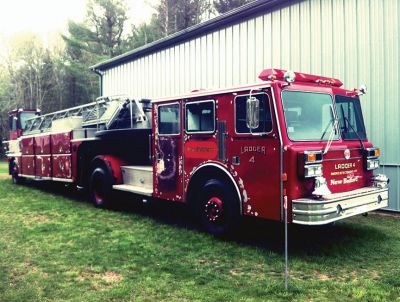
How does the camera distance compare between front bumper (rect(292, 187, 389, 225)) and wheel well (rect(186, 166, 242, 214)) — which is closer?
front bumper (rect(292, 187, 389, 225))

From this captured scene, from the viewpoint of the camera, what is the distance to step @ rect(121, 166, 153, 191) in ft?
26.6

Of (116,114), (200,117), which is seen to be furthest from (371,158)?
(116,114)

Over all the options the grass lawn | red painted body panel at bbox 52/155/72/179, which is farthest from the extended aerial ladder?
the grass lawn

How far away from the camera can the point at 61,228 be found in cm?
744

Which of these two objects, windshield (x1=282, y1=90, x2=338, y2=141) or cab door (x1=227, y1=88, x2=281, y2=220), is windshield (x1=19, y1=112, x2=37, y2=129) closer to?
cab door (x1=227, y1=88, x2=281, y2=220)

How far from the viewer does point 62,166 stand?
10.7 m

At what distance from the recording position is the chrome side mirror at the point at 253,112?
18.4 ft

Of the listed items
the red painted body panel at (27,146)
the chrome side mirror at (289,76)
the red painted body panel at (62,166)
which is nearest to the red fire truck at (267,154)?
the chrome side mirror at (289,76)

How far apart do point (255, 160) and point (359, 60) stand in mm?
4657

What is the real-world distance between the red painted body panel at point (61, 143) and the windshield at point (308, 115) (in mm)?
6464

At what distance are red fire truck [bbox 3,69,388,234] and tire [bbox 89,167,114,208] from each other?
0.40 m

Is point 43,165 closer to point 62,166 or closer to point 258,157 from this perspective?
point 62,166

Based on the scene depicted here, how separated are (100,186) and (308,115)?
553cm

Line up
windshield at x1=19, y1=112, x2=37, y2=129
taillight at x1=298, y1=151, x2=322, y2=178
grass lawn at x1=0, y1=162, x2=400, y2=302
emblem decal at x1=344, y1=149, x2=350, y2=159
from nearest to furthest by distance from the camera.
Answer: grass lawn at x1=0, y1=162, x2=400, y2=302 → taillight at x1=298, y1=151, x2=322, y2=178 → emblem decal at x1=344, y1=149, x2=350, y2=159 → windshield at x1=19, y1=112, x2=37, y2=129
